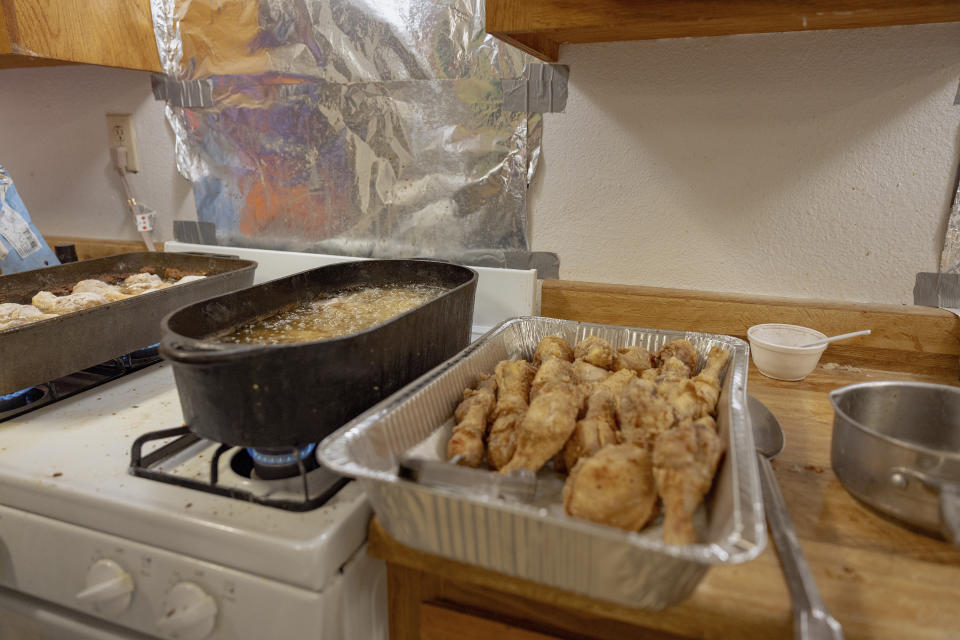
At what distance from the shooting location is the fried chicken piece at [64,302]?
40.9 inches

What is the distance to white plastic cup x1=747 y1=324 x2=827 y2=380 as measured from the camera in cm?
100

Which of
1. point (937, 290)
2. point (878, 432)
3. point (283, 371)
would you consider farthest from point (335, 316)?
point (937, 290)

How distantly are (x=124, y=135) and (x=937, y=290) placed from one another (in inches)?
77.5

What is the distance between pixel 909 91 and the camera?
99cm

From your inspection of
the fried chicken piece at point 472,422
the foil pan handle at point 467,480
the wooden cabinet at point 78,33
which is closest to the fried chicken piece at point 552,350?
the fried chicken piece at point 472,422

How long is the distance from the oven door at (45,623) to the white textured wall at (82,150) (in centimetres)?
104

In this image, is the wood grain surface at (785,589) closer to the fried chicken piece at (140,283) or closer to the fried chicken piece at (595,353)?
the fried chicken piece at (595,353)

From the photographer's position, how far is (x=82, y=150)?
1.65 metres

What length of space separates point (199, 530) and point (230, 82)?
1.16m

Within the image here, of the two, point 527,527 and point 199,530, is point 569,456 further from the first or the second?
point 199,530

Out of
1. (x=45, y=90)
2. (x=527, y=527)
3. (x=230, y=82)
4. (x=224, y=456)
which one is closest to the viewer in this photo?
(x=527, y=527)

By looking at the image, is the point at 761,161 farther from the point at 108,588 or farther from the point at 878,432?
the point at 108,588

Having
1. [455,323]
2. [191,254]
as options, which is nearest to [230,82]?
[191,254]

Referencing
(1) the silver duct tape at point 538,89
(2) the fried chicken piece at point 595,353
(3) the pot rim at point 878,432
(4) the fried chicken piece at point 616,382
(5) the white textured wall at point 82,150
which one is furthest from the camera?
(5) the white textured wall at point 82,150
